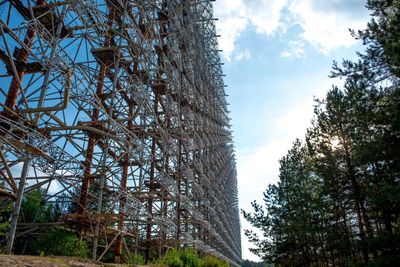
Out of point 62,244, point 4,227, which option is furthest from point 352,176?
point 4,227

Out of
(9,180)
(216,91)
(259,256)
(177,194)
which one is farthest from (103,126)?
(216,91)

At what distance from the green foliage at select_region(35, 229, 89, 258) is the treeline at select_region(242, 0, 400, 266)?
11.9m

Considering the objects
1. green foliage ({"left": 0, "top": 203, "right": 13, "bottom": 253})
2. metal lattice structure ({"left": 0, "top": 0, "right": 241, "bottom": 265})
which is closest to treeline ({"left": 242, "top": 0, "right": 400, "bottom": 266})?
metal lattice structure ({"left": 0, "top": 0, "right": 241, "bottom": 265})

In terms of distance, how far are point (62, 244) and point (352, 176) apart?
15.6 meters

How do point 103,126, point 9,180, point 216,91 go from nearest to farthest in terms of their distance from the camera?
point 9,180 < point 103,126 < point 216,91

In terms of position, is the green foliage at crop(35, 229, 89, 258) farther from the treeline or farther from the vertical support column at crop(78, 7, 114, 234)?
the treeline

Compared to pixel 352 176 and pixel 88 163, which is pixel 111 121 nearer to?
pixel 88 163

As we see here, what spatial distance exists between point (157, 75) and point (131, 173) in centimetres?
697

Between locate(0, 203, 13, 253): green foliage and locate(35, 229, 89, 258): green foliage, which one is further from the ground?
locate(0, 203, 13, 253): green foliage

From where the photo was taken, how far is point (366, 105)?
14.5 m

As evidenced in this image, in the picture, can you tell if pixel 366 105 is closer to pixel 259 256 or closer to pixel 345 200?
pixel 345 200

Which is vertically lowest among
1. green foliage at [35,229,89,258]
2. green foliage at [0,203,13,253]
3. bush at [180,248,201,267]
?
bush at [180,248,201,267]

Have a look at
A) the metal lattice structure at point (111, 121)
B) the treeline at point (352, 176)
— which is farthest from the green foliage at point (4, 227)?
the treeline at point (352, 176)

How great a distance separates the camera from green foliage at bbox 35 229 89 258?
1213 cm
